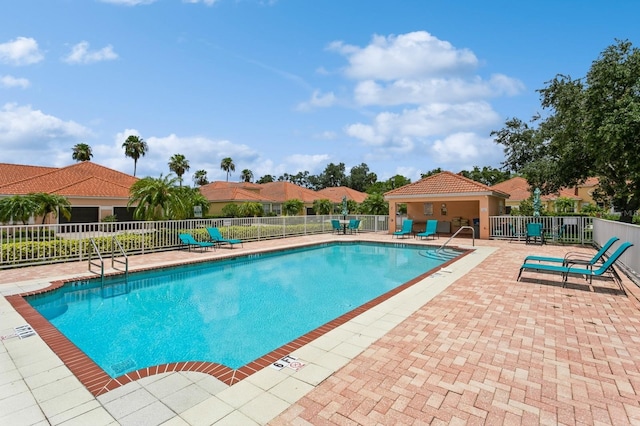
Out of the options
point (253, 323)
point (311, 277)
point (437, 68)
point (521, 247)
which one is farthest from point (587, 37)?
point (253, 323)

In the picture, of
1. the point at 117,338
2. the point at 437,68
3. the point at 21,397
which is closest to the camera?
the point at 21,397

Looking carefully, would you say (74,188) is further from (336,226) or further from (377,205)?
(377,205)

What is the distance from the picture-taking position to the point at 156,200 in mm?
14898

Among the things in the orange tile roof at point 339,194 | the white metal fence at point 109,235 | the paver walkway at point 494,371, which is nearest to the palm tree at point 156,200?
the white metal fence at point 109,235

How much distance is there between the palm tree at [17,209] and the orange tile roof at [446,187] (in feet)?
62.6

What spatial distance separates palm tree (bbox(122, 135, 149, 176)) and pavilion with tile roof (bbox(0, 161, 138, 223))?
1685 cm

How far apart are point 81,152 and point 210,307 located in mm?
47852

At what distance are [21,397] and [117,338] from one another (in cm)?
273

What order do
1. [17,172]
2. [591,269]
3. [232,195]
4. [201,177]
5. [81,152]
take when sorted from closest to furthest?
[591,269] → [17,172] → [232,195] → [81,152] → [201,177]

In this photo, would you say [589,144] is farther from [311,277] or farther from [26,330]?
[26,330]

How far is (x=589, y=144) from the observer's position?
14.4 metres

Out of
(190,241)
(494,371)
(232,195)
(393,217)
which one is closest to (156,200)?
(190,241)

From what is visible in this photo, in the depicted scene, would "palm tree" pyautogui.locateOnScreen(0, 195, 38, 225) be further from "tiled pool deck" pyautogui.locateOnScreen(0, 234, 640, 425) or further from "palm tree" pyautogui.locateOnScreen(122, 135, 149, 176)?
"palm tree" pyautogui.locateOnScreen(122, 135, 149, 176)

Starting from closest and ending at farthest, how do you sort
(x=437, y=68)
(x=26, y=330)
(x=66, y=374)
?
(x=66, y=374) → (x=26, y=330) → (x=437, y=68)
